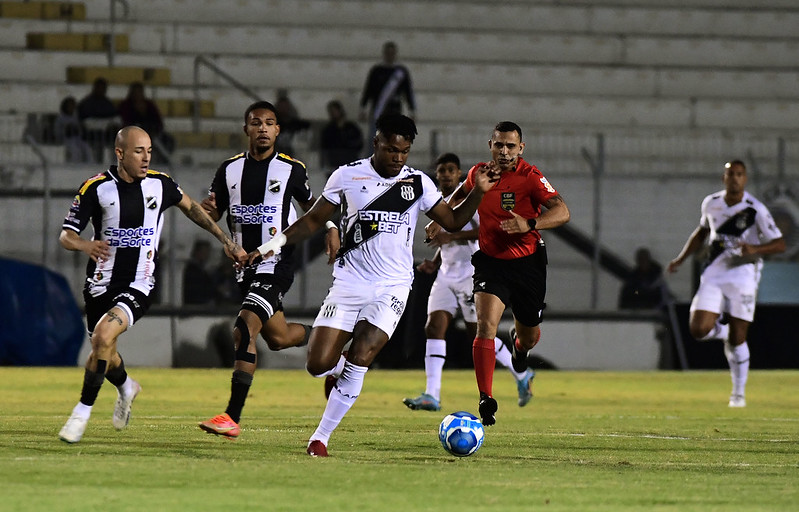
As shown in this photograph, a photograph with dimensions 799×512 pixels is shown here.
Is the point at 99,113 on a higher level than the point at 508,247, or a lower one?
higher

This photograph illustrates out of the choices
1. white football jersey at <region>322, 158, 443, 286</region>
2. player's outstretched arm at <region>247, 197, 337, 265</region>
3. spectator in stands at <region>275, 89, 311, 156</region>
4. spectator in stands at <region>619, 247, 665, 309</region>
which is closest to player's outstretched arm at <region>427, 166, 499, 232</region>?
white football jersey at <region>322, 158, 443, 286</region>

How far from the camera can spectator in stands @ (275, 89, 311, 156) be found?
21.6 meters

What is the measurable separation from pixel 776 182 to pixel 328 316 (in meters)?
14.4

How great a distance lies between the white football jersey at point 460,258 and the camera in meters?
13.6

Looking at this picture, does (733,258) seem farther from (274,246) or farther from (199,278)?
(199,278)

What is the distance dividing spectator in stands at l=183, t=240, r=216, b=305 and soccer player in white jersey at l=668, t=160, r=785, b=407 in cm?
736

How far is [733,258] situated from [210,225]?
23.8 feet

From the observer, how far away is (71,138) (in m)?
21.0

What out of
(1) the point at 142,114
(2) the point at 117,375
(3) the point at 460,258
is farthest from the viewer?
(1) the point at 142,114

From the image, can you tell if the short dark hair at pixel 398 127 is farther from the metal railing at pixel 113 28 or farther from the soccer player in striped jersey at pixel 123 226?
the metal railing at pixel 113 28

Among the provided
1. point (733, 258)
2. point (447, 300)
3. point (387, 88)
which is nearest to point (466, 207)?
point (447, 300)

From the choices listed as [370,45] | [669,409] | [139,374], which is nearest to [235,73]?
[370,45]

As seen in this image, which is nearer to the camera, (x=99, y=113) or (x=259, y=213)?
(x=259, y=213)

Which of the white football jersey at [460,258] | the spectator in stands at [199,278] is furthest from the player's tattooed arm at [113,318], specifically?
the spectator in stands at [199,278]
